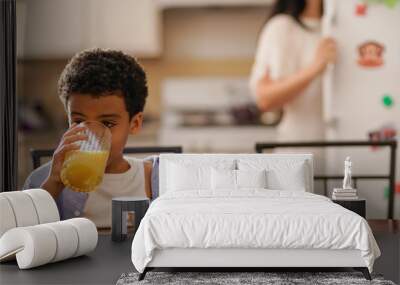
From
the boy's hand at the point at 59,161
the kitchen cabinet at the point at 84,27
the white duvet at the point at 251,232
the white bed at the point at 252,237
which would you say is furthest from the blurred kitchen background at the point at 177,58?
the white duvet at the point at 251,232

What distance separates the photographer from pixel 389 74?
6031 mm

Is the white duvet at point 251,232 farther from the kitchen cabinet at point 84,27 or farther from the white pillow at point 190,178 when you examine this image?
the kitchen cabinet at point 84,27

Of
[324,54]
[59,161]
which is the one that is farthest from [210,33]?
[59,161]

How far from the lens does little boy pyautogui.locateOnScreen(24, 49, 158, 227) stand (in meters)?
5.68

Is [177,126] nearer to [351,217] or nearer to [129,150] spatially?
[129,150]

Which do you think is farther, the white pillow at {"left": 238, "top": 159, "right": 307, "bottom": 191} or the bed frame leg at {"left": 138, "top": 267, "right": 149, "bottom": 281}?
the white pillow at {"left": 238, "top": 159, "right": 307, "bottom": 191}

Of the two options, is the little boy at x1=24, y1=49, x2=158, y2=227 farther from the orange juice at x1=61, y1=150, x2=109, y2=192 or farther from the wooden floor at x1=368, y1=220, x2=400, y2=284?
the wooden floor at x1=368, y1=220, x2=400, y2=284

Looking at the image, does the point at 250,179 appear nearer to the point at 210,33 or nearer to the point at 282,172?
the point at 282,172

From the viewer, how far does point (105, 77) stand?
573cm

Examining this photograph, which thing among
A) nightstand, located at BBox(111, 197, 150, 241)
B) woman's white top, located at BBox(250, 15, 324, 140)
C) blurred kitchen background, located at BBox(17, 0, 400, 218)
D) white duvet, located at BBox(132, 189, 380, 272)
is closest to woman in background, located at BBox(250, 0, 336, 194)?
woman's white top, located at BBox(250, 15, 324, 140)

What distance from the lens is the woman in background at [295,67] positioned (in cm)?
603

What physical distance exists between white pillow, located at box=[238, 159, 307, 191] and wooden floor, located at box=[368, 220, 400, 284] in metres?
0.72

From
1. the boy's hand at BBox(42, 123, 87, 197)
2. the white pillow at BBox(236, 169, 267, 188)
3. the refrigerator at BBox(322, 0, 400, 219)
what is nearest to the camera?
the white pillow at BBox(236, 169, 267, 188)

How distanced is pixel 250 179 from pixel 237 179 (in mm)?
95
